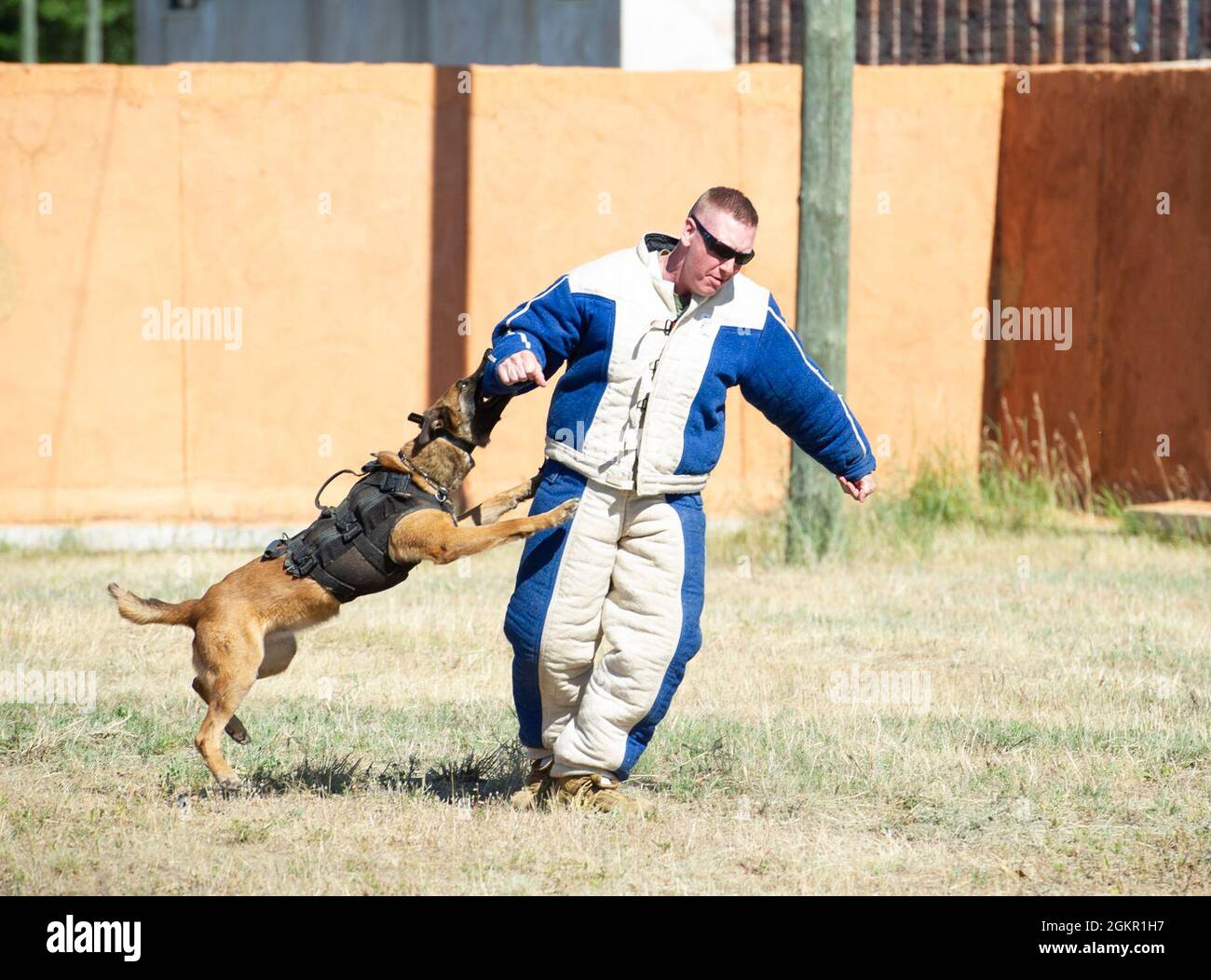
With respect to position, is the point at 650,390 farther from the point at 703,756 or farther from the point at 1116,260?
the point at 1116,260

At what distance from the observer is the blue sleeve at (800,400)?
5445mm

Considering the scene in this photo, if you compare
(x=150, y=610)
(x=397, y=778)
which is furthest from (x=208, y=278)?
(x=397, y=778)

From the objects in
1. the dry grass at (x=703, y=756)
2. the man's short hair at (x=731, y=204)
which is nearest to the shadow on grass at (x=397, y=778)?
the dry grass at (x=703, y=756)

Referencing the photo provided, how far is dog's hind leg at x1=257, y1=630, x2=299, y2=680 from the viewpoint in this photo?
601 centimetres

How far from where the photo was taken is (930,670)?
7691 mm

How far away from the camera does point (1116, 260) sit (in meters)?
11.4

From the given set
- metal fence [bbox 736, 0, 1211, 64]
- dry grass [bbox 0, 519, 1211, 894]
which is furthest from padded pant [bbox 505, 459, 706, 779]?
metal fence [bbox 736, 0, 1211, 64]

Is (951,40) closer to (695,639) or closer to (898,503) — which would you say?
(898,503)

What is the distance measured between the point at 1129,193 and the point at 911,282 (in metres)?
1.57

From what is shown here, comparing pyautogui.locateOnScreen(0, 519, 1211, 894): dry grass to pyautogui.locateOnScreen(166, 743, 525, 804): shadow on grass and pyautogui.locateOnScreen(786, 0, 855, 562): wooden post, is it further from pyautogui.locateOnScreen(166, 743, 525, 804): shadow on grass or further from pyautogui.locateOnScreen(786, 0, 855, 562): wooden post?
pyautogui.locateOnScreen(786, 0, 855, 562): wooden post

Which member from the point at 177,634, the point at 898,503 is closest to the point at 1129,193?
the point at 898,503

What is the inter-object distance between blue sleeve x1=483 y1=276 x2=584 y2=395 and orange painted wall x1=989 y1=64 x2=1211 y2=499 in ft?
23.0

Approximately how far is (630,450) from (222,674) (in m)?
1.64

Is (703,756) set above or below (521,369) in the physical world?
below
